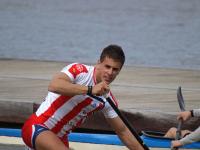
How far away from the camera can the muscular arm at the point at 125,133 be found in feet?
20.0

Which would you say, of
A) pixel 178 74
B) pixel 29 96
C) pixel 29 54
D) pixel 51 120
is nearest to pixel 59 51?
pixel 29 54

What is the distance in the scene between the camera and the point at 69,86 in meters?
5.55

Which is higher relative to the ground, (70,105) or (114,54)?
(114,54)

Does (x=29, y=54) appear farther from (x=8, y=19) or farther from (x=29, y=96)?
(x=29, y=96)

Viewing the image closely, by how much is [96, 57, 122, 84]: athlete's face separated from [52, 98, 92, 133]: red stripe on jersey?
0.30m

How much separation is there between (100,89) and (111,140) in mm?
3040

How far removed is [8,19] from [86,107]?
1155cm

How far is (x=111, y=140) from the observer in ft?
27.3

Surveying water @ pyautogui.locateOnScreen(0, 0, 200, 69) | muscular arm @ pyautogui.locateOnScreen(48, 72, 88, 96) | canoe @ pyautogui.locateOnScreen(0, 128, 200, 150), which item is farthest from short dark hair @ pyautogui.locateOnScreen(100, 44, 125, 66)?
water @ pyautogui.locateOnScreen(0, 0, 200, 69)

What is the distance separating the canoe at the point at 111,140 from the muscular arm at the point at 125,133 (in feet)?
5.78

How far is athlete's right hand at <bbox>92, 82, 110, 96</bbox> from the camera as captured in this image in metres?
5.34

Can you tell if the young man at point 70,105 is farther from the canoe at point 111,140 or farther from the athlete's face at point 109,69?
the canoe at point 111,140

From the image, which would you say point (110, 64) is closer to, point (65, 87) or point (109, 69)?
point (109, 69)

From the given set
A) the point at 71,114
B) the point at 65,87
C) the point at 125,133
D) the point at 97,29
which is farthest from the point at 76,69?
the point at 97,29
